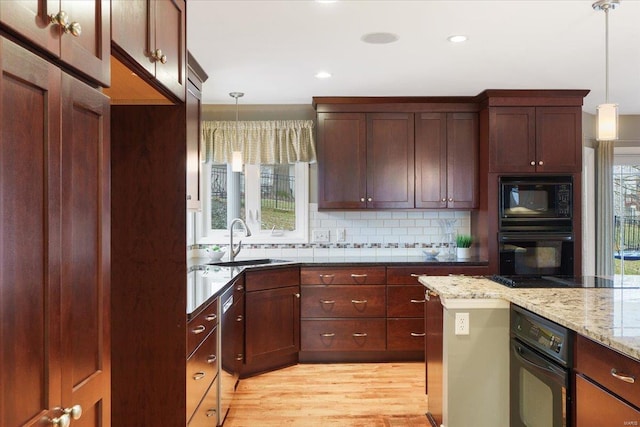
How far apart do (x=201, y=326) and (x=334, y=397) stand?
1.52 metres

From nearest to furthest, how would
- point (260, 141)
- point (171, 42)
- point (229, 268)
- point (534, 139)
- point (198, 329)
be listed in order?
point (171, 42) → point (198, 329) → point (229, 268) → point (534, 139) → point (260, 141)

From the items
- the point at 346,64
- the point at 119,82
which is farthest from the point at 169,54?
the point at 346,64

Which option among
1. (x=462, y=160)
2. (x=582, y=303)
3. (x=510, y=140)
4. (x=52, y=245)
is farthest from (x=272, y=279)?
(x=52, y=245)

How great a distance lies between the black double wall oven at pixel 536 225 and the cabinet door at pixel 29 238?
4076mm

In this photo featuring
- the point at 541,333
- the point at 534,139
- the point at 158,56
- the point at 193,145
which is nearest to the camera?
the point at 158,56

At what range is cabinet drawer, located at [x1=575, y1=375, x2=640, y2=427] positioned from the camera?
5.24 feet

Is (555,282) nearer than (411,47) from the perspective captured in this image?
Yes

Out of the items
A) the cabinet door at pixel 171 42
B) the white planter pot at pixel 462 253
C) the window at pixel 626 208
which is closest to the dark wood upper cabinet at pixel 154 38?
the cabinet door at pixel 171 42

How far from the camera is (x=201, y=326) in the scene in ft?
8.39

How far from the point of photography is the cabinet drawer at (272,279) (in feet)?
13.5

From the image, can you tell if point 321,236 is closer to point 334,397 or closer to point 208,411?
point 334,397

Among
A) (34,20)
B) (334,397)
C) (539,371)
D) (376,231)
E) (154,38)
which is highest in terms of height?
(154,38)

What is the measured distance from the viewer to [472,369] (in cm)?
263

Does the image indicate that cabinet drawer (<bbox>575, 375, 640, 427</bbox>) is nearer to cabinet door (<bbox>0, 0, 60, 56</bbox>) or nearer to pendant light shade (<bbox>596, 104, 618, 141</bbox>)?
pendant light shade (<bbox>596, 104, 618, 141</bbox>)
